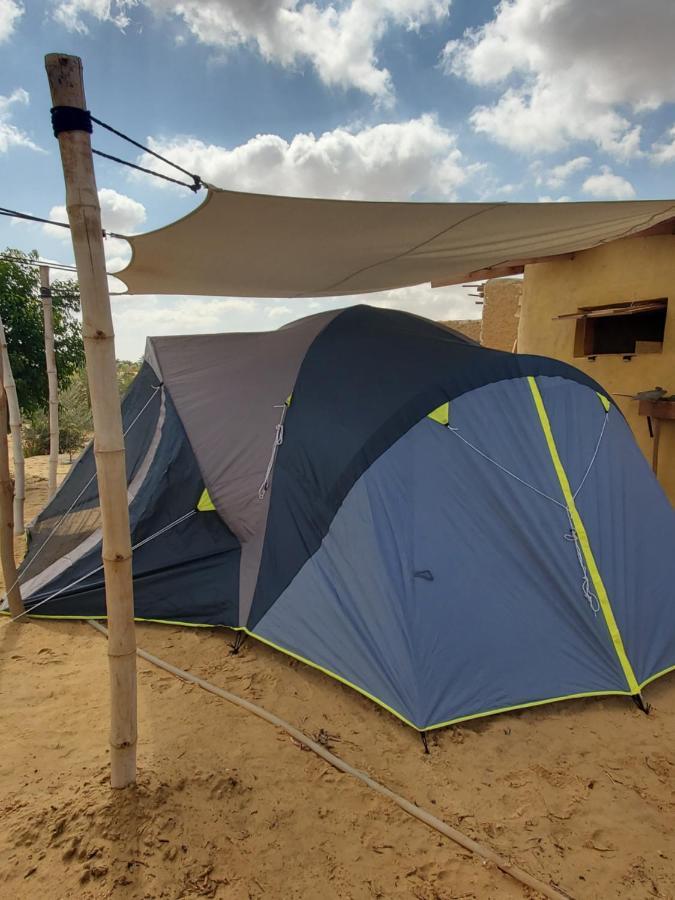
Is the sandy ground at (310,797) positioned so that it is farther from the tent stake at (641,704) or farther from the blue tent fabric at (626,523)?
the blue tent fabric at (626,523)

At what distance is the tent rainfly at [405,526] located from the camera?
8.46 ft

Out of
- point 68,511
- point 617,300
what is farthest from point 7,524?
point 617,300

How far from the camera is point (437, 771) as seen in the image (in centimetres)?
221

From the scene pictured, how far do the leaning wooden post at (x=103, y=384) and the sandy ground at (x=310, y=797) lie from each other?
0.89 feet

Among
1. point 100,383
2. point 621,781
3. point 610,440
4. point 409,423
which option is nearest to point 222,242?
point 100,383

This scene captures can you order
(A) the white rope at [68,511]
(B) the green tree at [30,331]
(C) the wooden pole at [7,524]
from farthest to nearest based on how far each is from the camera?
1. (B) the green tree at [30,331]
2. (A) the white rope at [68,511]
3. (C) the wooden pole at [7,524]

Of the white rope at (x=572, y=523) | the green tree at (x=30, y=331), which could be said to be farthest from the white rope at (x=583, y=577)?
the green tree at (x=30, y=331)

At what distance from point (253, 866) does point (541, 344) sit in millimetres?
5954

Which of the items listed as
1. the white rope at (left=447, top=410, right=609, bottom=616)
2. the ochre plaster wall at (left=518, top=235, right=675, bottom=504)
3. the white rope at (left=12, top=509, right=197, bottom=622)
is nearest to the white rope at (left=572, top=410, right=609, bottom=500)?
the white rope at (left=447, top=410, right=609, bottom=616)

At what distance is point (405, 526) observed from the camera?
273 centimetres

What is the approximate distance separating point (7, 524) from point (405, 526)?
2434 millimetres

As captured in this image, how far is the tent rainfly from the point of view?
258cm

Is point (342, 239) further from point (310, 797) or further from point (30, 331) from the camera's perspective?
point (30, 331)

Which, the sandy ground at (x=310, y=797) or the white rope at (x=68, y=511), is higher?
the white rope at (x=68, y=511)
